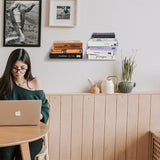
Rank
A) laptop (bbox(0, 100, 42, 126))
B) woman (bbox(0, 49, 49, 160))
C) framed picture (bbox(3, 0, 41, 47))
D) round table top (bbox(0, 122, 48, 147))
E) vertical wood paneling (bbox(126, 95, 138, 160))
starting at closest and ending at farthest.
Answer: round table top (bbox(0, 122, 48, 147))
laptop (bbox(0, 100, 42, 126))
woman (bbox(0, 49, 49, 160))
framed picture (bbox(3, 0, 41, 47))
vertical wood paneling (bbox(126, 95, 138, 160))

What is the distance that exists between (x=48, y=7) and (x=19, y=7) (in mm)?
275

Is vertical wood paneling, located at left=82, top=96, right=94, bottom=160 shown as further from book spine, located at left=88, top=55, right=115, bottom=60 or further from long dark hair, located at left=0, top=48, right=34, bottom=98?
long dark hair, located at left=0, top=48, right=34, bottom=98

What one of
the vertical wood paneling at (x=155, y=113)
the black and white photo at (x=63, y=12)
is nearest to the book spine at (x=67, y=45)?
the black and white photo at (x=63, y=12)

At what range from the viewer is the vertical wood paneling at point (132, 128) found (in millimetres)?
2555

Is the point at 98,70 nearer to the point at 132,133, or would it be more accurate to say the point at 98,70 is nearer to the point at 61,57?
the point at 61,57

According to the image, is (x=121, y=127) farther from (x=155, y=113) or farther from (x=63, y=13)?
(x=63, y=13)

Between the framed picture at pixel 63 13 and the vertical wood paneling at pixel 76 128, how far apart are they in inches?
28.7

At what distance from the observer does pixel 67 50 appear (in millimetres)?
2488

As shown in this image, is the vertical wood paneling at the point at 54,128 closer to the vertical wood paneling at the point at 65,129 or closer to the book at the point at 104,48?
the vertical wood paneling at the point at 65,129

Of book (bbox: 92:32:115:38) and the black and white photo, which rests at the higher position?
the black and white photo

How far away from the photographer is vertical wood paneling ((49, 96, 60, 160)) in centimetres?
248

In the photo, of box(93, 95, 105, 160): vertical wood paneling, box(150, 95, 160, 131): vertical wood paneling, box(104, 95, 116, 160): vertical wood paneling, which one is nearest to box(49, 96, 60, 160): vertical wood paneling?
box(93, 95, 105, 160): vertical wood paneling

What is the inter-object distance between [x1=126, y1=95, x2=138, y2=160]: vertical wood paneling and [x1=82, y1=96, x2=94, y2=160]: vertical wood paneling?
376 millimetres

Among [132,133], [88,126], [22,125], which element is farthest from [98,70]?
[22,125]
